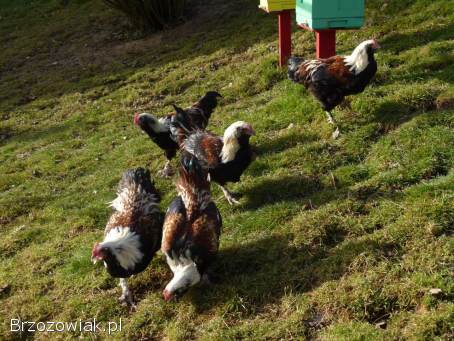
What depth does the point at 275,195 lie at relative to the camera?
6141 millimetres

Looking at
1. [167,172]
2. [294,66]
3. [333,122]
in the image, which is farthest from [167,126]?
[333,122]

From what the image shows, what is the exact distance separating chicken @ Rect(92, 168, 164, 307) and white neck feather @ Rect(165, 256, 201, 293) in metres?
0.40

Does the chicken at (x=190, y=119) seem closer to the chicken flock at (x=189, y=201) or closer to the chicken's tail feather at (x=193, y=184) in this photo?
the chicken flock at (x=189, y=201)

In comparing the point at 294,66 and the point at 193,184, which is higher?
the point at 294,66

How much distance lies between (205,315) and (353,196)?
80.7 inches

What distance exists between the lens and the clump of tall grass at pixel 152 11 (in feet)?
47.9

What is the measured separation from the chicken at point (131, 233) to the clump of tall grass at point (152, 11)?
33.2 feet

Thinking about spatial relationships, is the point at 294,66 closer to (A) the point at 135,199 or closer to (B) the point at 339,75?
(B) the point at 339,75

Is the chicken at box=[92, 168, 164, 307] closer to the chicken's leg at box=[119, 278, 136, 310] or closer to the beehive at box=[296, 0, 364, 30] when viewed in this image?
the chicken's leg at box=[119, 278, 136, 310]

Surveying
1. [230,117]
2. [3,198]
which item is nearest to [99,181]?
[3,198]

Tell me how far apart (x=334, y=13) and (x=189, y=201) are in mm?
3958

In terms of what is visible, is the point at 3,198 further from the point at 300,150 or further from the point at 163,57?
the point at 163,57

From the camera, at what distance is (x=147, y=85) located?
1152 cm

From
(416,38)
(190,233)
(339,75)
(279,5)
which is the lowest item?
(190,233)
